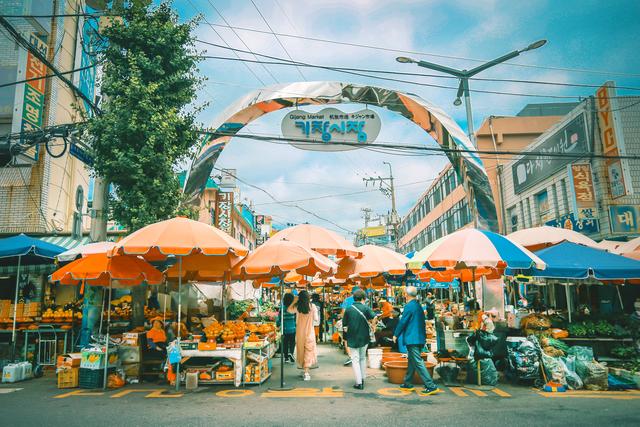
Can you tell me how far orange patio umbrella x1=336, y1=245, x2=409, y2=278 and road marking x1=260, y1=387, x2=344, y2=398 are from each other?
4.50 m

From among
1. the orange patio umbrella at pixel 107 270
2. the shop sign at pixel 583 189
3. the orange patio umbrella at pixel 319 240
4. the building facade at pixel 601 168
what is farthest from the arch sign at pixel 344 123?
the shop sign at pixel 583 189

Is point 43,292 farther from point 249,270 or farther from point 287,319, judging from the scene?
point 249,270

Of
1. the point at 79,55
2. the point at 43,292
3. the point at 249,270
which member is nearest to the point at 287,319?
the point at 249,270

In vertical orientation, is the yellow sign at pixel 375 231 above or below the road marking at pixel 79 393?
above

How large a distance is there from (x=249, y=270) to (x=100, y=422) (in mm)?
3791

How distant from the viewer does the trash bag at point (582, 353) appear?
30.2ft

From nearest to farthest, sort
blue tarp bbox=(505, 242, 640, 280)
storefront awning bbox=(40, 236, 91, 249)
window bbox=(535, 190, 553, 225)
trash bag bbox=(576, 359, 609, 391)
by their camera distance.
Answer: trash bag bbox=(576, 359, 609, 391), blue tarp bbox=(505, 242, 640, 280), storefront awning bbox=(40, 236, 91, 249), window bbox=(535, 190, 553, 225)

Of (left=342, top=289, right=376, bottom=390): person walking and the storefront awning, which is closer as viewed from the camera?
(left=342, top=289, right=376, bottom=390): person walking

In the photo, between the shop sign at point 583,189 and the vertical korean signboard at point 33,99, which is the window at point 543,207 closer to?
the shop sign at point 583,189

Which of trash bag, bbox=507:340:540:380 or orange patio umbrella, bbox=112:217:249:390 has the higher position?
orange patio umbrella, bbox=112:217:249:390

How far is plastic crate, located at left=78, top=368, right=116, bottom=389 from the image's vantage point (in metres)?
9.39

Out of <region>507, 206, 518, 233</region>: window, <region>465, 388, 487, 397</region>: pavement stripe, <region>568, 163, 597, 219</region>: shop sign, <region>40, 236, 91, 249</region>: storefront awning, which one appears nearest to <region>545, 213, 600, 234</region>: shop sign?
<region>568, 163, 597, 219</region>: shop sign

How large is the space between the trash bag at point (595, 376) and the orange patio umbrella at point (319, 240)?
19.1ft

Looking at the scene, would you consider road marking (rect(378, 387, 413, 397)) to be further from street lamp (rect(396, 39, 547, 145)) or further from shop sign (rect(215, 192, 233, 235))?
shop sign (rect(215, 192, 233, 235))
